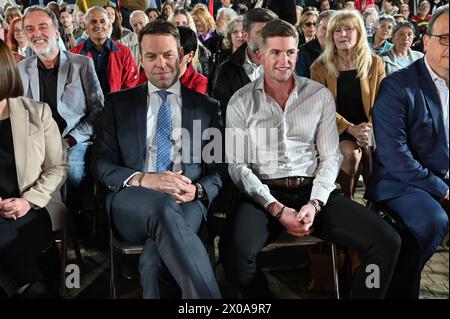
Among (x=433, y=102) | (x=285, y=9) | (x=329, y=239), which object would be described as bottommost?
(x=329, y=239)

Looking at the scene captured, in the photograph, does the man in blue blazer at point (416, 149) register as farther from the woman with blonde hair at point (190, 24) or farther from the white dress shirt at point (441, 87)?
the woman with blonde hair at point (190, 24)

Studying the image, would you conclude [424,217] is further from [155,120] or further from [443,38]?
[155,120]

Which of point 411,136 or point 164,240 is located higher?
point 411,136

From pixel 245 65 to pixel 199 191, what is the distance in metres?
1.44

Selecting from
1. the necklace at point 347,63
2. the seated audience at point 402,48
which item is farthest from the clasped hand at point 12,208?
the seated audience at point 402,48

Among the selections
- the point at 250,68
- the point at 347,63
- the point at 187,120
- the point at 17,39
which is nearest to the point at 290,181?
the point at 187,120

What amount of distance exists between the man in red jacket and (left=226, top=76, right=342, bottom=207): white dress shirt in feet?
5.52

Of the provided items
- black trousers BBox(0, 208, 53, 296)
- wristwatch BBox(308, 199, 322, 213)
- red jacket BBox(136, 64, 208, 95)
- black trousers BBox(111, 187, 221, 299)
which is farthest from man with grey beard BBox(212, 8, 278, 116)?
black trousers BBox(0, 208, 53, 296)

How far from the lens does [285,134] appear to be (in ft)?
9.50

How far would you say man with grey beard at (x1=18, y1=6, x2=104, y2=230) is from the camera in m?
3.55

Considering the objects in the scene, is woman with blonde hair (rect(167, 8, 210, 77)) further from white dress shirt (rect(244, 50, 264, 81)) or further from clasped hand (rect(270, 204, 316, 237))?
clasped hand (rect(270, 204, 316, 237))

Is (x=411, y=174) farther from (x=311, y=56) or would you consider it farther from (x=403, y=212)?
(x=311, y=56)

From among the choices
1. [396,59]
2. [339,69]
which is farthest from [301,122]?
[396,59]
